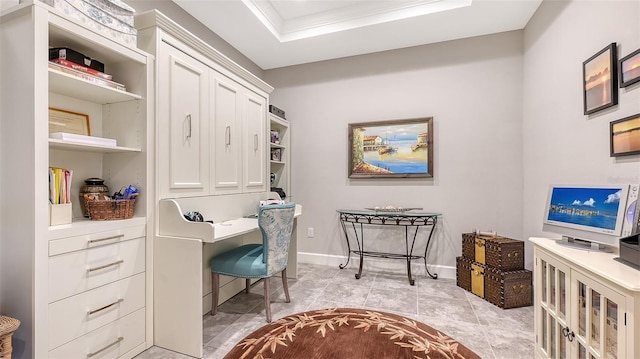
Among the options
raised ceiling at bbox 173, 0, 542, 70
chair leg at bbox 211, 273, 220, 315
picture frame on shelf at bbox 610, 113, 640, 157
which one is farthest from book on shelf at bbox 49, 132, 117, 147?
picture frame on shelf at bbox 610, 113, 640, 157

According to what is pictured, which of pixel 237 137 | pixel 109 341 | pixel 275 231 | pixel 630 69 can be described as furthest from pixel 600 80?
pixel 109 341

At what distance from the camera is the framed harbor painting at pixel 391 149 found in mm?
3213

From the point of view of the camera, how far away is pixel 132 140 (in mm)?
1819

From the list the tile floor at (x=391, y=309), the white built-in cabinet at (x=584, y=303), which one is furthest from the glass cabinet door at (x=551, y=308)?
the tile floor at (x=391, y=309)

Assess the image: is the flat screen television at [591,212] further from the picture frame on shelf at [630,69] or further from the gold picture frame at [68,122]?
the gold picture frame at [68,122]

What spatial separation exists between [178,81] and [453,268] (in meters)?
3.31

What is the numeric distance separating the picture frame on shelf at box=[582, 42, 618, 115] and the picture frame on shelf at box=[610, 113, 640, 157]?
6.0 inches

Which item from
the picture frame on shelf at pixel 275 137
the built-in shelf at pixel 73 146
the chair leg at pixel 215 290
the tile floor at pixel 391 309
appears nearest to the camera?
the built-in shelf at pixel 73 146

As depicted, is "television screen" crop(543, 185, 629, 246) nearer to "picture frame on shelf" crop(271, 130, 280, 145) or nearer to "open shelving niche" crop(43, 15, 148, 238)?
"open shelving niche" crop(43, 15, 148, 238)

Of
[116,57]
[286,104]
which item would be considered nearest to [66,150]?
[116,57]

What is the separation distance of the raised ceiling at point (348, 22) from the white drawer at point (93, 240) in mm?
2094

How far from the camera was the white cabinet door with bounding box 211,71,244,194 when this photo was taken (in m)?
2.36

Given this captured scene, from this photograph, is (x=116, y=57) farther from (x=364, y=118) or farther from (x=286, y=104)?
(x=364, y=118)

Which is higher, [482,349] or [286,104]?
[286,104]
